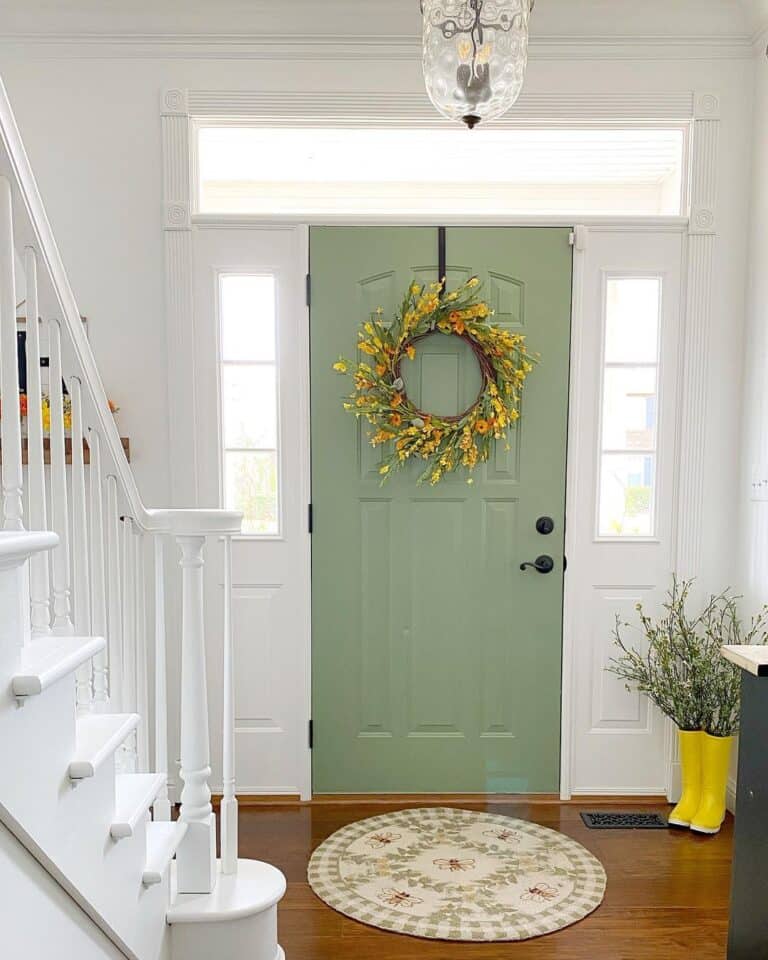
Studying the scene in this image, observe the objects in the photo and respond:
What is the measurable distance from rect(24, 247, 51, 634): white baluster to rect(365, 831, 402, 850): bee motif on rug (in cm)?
181

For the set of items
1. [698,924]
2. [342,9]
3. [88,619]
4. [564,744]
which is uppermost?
[342,9]

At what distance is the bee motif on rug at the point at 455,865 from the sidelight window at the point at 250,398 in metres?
1.32

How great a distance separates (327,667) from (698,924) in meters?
1.50

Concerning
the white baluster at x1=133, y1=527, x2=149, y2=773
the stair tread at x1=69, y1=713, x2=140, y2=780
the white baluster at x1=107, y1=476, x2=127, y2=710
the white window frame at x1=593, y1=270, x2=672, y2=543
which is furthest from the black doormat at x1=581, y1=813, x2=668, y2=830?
the stair tread at x1=69, y1=713, x2=140, y2=780

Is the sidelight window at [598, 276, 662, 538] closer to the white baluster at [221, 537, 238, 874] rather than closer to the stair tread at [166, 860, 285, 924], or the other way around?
the white baluster at [221, 537, 238, 874]

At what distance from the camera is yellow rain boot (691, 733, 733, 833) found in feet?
9.21

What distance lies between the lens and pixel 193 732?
1.90 metres

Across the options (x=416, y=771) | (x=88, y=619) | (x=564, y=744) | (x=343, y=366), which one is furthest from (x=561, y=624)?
(x=88, y=619)

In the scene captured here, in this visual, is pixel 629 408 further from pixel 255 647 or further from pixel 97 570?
pixel 97 570

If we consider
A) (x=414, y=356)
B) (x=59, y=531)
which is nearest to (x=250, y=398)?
(x=414, y=356)

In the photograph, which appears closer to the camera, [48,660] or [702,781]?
[48,660]

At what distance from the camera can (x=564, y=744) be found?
3086mm

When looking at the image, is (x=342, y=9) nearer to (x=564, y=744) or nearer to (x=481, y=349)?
(x=481, y=349)

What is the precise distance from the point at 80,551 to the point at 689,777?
2.39m
